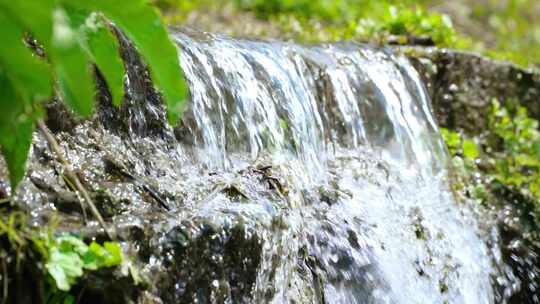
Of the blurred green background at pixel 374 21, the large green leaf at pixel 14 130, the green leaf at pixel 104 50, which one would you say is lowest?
the large green leaf at pixel 14 130

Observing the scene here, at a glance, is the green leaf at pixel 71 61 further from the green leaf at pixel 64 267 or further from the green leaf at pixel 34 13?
the green leaf at pixel 64 267

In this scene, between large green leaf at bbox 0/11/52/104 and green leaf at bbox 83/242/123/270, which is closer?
large green leaf at bbox 0/11/52/104

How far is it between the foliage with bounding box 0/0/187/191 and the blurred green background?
330 cm

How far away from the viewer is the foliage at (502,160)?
14.1 ft

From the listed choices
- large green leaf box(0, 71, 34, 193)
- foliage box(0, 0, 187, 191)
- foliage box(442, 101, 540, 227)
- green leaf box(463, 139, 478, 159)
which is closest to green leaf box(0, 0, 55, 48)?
foliage box(0, 0, 187, 191)

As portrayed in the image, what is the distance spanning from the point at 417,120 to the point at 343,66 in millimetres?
550

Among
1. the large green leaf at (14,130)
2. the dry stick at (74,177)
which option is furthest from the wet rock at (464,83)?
the large green leaf at (14,130)

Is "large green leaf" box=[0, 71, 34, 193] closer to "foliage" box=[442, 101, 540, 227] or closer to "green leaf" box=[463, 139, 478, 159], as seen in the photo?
"foliage" box=[442, 101, 540, 227]

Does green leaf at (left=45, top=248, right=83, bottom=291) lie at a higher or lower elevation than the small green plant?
lower

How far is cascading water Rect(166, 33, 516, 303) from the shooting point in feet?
8.95

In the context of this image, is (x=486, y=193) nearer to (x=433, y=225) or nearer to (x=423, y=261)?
(x=433, y=225)

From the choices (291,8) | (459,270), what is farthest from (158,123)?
(291,8)

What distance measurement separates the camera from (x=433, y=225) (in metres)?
3.70

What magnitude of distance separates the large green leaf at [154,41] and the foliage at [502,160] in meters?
2.70
